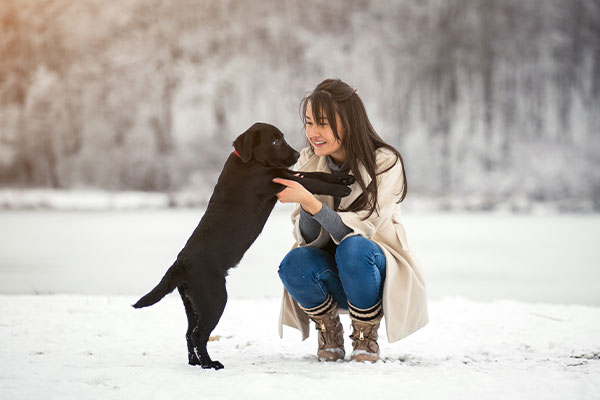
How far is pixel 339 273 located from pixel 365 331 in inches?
6.1

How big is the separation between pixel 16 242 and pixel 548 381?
3.45m

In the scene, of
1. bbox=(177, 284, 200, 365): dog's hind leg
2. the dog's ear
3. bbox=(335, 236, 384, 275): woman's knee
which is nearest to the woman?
bbox=(335, 236, 384, 275): woman's knee

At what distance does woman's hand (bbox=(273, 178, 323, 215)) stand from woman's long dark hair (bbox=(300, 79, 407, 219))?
0.47 ft

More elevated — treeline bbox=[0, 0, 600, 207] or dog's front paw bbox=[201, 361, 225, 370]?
treeline bbox=[0, 0, 600, 207]

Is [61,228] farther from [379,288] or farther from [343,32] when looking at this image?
[379,288]

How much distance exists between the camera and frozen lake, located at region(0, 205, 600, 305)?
2.94 m

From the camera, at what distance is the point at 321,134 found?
1529 millimetres

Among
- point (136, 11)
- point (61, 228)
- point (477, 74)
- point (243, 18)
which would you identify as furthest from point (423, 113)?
point (61, 228)

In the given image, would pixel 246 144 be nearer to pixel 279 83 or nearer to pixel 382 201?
pixel 382 201

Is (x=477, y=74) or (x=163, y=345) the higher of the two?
(x=477, y=74)

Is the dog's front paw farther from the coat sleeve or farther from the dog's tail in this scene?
the coat sleeve

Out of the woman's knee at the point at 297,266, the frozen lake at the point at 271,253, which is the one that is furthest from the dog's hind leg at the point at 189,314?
the frozen lake at the point at 271,253

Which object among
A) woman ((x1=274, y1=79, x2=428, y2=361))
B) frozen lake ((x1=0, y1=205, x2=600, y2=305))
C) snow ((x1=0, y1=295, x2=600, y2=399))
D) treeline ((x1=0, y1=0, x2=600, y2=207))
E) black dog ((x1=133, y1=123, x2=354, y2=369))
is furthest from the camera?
treeline ((x1=0, y1=0, x2=600, y2=207))

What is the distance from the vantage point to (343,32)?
4.93 metres
